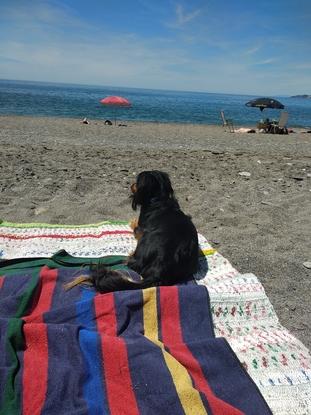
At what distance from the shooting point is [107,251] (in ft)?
A: 14.8

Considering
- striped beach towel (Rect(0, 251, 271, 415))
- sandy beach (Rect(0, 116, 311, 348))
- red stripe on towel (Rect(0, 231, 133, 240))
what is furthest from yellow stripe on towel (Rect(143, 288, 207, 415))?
red stripe on towel (Rect(0, 231, 133, 240))

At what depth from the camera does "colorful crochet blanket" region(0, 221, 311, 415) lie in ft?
8.55

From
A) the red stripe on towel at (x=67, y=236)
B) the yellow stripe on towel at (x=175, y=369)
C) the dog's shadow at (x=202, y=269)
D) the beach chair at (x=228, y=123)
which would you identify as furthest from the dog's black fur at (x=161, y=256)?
the beach chair at (x=228, y=123)

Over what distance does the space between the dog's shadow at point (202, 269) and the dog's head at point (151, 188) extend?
0.77 meters

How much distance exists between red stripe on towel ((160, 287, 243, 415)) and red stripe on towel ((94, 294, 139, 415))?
14.2 inches

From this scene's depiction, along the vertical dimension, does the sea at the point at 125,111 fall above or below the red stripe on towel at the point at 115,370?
below

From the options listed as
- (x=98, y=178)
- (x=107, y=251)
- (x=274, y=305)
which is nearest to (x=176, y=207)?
(x=107, y=251)

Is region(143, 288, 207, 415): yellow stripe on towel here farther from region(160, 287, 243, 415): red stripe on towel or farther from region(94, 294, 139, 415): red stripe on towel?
region(94, 294, 139, 415): red stripe on towel

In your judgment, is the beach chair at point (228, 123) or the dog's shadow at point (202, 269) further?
the beach chair at point (228, 123)

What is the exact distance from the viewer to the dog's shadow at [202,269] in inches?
158

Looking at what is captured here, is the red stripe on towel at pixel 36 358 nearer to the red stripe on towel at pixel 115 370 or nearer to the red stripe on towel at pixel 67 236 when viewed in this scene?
the red stripe on towel at pixel 115 370

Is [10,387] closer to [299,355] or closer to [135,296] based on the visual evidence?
[135,296]

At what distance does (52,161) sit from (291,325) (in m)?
6.34

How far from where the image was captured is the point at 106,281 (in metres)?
3.36
